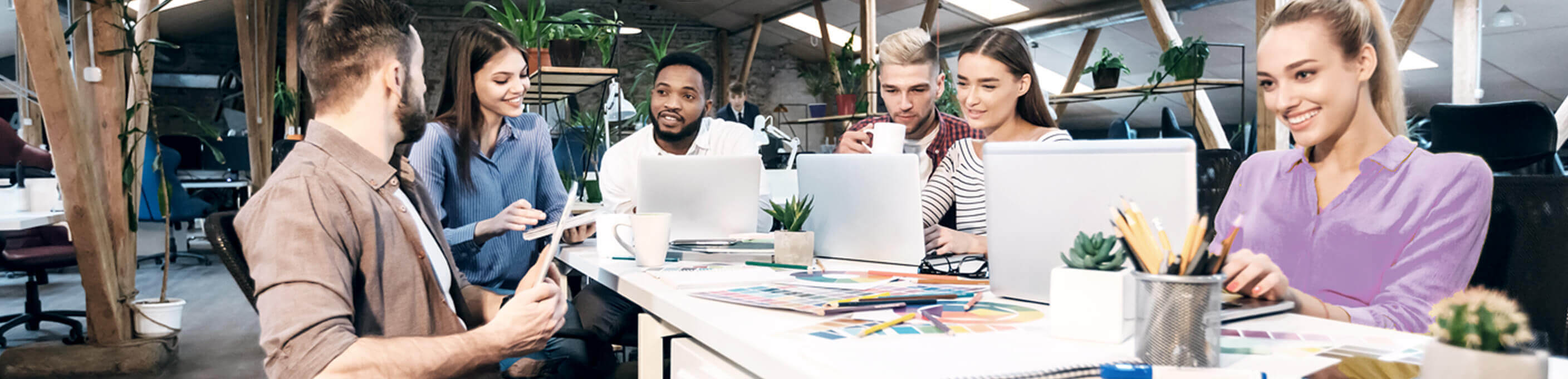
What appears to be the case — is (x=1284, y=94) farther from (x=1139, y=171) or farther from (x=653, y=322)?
(x=653, y=322)

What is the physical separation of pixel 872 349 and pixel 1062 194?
15.8 inches

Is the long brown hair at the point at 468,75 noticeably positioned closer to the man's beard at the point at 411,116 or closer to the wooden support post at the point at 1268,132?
the man's beard at the point at 411,116

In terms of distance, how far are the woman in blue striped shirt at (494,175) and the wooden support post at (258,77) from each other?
257 inches

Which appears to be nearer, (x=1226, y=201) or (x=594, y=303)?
(x=1226, y=201)

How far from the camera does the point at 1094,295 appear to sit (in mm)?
1009

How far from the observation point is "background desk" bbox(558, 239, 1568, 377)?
0.89 meters

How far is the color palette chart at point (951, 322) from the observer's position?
106 cm

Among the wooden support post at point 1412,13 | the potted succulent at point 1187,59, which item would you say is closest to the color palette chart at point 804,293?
the wooden support post at point 1412,13

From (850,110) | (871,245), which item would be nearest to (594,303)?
(871,245)

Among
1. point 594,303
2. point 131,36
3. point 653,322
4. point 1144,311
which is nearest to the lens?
point 1144,311

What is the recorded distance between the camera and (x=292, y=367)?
1076 millimetres

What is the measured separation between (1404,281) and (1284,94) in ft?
1.15

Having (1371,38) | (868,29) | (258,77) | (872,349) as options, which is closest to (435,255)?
(872,349)

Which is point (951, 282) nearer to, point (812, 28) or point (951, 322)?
point (951, 322)
